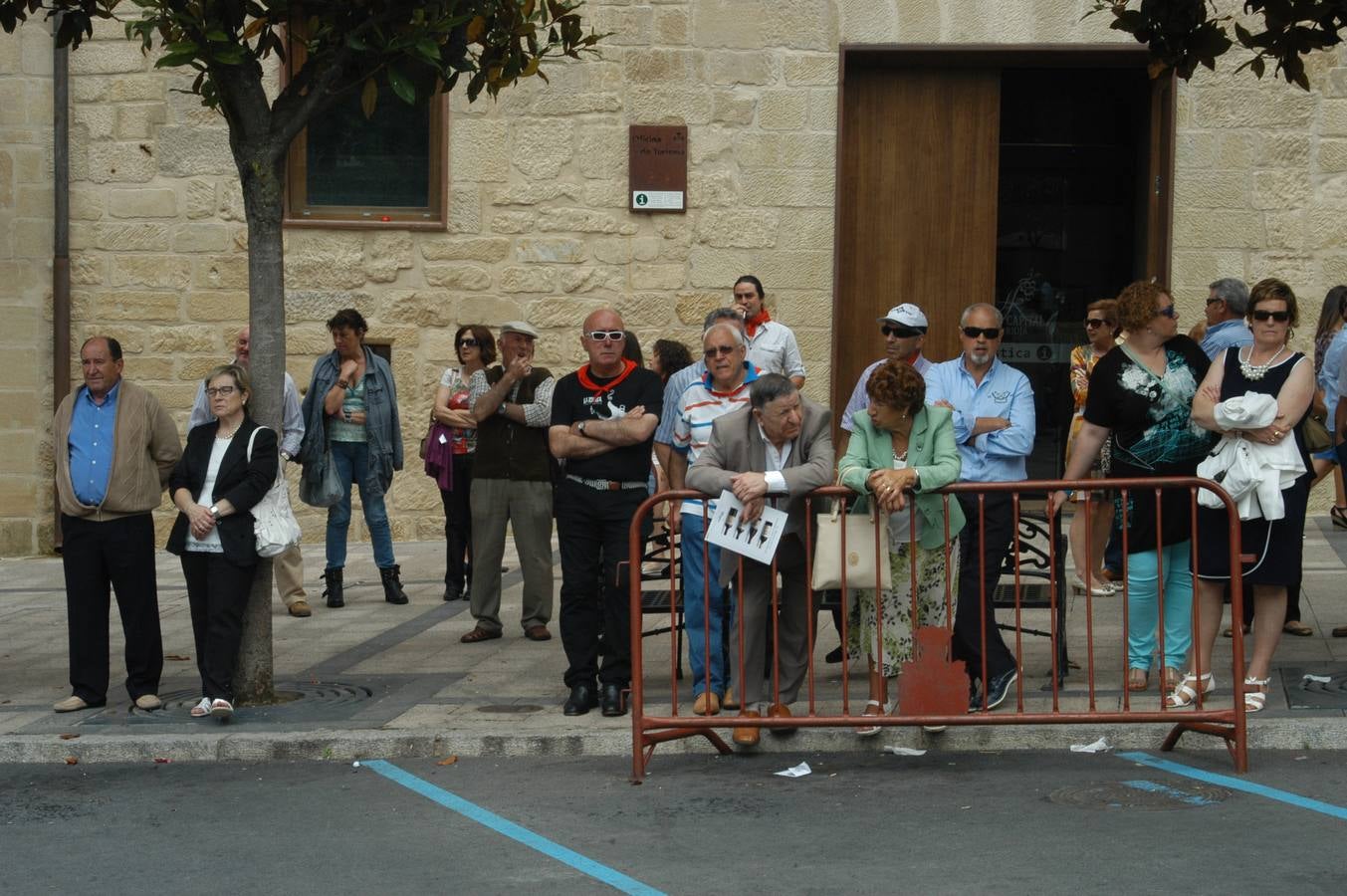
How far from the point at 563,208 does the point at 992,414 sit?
6711 mm

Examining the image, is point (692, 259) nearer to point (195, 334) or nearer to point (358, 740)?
point (195, 334)

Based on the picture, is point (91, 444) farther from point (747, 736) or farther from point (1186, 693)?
point (1186, 693)

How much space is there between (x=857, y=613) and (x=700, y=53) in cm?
725

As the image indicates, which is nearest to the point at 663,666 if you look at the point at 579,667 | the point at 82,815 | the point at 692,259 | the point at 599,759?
the point at 579,667

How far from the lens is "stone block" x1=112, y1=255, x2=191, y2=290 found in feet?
48.4

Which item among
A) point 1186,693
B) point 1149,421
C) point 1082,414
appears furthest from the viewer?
point 1082,414

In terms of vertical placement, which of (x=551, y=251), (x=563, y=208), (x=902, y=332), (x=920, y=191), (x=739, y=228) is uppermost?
(x=920, y=191)

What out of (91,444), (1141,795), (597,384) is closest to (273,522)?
(91,444)

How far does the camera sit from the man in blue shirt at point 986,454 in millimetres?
8219

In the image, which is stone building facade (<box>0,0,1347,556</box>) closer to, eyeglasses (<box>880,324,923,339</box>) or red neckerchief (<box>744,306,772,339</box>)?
red neckerchief (<box>744,306,772,339</box>)

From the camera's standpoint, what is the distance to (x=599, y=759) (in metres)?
7.81

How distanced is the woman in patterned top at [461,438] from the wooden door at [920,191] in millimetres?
3732

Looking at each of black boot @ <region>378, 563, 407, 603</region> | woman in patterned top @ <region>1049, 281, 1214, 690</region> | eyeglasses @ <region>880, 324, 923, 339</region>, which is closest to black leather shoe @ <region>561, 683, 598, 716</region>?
eyeglasses @ <region>880, 324, 923, 339</region>

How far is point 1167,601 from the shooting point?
8.34m
